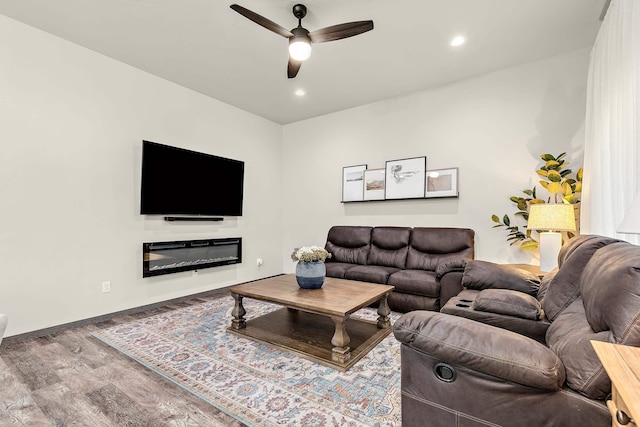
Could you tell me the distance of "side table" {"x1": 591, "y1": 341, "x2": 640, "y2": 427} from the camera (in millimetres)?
720

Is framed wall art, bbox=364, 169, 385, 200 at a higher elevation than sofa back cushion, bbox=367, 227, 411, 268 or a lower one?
higher

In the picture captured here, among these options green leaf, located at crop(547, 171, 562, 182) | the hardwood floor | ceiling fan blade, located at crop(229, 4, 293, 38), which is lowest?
the hardwood floor

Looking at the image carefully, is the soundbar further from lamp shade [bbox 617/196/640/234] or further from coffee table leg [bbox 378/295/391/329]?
lamp shade [bbox 617/196/640/234]

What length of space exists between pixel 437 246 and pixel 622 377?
10.4 feet

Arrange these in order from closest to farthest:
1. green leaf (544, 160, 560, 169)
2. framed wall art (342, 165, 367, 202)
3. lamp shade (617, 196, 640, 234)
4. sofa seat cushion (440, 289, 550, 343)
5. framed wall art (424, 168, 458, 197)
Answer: lamp shade (617, 196, 640, 234) < sofa seat cushion (440, 289, 550, 343) < green leaf (544, 160, 560, 169) < framed wall art (424, 168, 458, 197) < framed wall art (342, 165, 367, 202)

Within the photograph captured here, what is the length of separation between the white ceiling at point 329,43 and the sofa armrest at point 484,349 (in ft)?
8.50

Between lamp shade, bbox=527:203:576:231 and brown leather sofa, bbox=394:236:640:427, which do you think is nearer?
brown leather sofa, bbox=394:236:640:427

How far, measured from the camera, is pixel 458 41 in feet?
10.2

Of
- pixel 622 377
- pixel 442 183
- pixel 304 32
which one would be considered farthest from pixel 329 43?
pixel 622 377

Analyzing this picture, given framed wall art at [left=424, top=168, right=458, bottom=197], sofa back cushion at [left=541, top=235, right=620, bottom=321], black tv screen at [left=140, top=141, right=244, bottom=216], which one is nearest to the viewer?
sofa back cushion at [left=541, top=235, right=620, bottom=321]

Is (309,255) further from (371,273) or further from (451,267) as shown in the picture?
(451,267)

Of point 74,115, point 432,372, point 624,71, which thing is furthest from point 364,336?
point 74,115

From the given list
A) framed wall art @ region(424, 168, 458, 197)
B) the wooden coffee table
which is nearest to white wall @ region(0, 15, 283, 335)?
the wooden coffee table

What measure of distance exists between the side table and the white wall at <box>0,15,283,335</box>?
4069 millimetres
